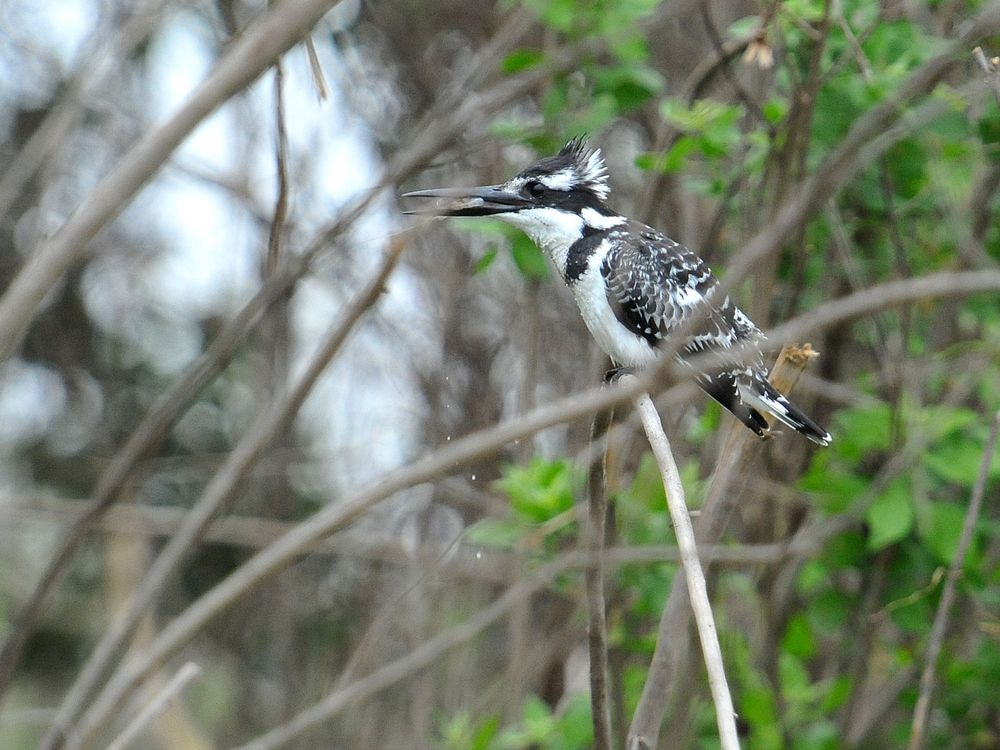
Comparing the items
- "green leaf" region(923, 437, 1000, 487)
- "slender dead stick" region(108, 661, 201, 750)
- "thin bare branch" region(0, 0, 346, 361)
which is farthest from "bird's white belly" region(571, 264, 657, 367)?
"thin bare branch" region(0, 0, 346, 361)

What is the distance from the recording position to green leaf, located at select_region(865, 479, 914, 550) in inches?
111

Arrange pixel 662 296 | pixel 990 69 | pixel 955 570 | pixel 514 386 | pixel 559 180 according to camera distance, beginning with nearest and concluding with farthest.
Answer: pixel 990 69
pixel 955 570
pixel 662 296
pixel 559 180
pixel 514 386

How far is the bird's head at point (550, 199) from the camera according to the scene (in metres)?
2.83

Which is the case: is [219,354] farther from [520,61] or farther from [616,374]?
[520,61]

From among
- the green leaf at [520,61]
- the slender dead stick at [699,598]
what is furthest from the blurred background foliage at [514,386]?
the slender dead stick at [699,598]

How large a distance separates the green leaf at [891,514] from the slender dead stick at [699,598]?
1248mm

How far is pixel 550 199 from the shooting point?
2.86 m

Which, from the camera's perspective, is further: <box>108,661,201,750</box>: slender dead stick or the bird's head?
the bird's head

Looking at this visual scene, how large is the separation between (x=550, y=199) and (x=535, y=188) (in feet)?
0.14

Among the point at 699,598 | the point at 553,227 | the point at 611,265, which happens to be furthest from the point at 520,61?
the point at 699,598

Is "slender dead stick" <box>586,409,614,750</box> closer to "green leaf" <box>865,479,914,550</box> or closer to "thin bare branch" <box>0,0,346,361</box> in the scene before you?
"thin bare branch" <box>0,0,346,361</box>

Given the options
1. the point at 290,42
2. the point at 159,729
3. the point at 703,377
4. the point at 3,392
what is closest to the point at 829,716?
the point at 703,377

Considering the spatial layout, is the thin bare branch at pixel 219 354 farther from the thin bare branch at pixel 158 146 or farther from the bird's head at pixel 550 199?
the thin bare branch at pixel 158 146

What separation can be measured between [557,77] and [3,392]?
2716 millimetres
